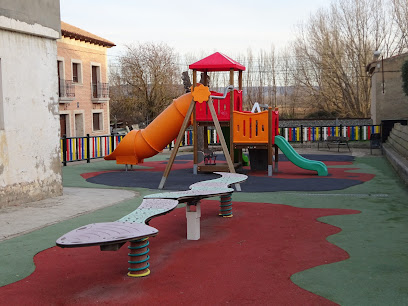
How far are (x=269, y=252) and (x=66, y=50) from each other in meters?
31.5

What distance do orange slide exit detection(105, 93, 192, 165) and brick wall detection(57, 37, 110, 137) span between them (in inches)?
713

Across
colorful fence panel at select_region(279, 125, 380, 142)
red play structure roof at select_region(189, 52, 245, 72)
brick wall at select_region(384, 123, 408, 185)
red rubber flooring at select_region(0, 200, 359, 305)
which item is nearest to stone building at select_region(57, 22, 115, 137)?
colorful fence panel at select_region(279, 125, 380, 142)

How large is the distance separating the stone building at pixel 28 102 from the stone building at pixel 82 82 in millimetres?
22537

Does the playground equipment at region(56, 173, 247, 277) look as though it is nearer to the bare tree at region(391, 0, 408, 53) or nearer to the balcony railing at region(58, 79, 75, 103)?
the balcony railing at region(58, 79, 75, 103)

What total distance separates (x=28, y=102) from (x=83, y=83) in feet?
88.7

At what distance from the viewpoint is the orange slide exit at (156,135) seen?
52.4 ft

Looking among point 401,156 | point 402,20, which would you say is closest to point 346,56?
point 402,20

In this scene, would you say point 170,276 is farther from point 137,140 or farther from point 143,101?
point 143,101

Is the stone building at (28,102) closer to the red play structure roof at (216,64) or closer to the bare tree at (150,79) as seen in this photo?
the red play structure roof at (216,64)

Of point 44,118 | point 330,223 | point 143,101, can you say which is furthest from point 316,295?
point 143,101

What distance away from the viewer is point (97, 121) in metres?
40.2

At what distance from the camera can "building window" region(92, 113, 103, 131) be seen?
131 feet

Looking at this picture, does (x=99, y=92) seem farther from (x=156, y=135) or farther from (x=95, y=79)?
(x=156, y=135)

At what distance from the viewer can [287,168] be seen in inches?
719
